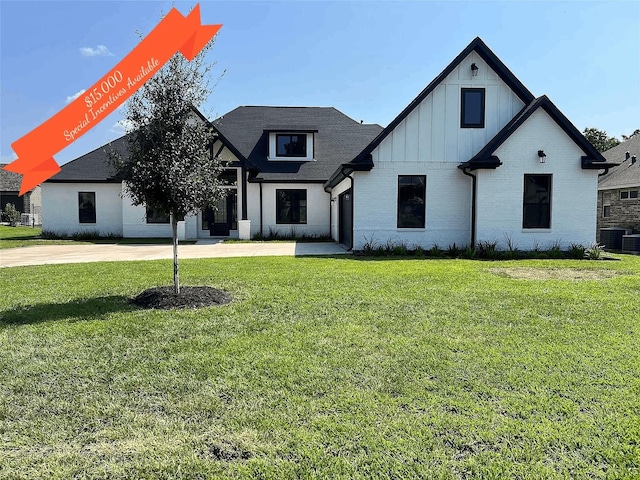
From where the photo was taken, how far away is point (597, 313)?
6.12 m

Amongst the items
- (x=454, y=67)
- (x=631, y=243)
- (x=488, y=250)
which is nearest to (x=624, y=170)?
(x=631, y=243)

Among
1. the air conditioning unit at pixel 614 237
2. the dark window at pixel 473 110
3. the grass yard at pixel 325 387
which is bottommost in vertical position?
the grass yard at pixel 325 387

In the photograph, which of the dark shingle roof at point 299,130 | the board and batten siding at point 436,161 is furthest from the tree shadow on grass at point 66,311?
the dark shingle roof at point 299,130

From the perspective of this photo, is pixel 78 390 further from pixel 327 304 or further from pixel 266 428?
pixel 327 304

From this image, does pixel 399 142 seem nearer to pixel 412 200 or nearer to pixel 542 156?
pixel 412 200

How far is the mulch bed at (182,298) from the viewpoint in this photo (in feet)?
21.9

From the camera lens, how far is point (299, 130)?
21875 mm

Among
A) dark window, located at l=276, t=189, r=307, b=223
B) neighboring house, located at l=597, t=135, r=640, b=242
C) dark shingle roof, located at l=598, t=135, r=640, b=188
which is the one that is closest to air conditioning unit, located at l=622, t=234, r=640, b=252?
neighboring house, located at l=597, t=135, r=640, b=242

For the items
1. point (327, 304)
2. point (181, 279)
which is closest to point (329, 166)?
point (181, 279)

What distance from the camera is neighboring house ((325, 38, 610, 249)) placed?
13.8m

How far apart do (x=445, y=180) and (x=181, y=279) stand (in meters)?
9.64

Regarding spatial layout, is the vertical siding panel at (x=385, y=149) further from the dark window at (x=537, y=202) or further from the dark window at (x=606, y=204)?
the dark window at (x=606, y=204)

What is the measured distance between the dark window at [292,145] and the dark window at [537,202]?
1192 cm

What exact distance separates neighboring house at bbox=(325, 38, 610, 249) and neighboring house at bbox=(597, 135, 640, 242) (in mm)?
6918
